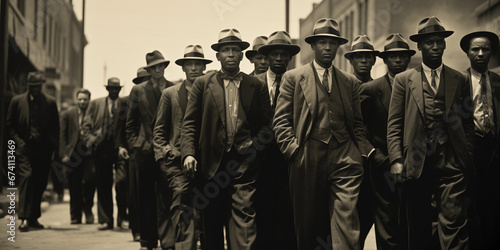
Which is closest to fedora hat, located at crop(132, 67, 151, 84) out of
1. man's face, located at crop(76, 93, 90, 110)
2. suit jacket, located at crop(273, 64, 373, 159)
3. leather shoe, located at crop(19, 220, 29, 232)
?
leather shoe, located at crop(19, 220, 29, 232)

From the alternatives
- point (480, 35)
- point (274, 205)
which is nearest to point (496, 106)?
point (480, 35)

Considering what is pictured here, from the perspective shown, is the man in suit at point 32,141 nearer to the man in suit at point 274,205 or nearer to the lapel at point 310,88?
the man in suit at point 274,205

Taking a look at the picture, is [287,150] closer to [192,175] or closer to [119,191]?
[192,175]

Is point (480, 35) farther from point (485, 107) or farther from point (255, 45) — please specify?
point (255, 45)

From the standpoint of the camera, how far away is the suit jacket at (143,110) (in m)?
11.2

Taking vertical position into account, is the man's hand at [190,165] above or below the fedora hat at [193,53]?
below

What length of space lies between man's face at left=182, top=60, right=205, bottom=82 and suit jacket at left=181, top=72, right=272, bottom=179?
200 cm

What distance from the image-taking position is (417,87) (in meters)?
8.04

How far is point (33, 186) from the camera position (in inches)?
533

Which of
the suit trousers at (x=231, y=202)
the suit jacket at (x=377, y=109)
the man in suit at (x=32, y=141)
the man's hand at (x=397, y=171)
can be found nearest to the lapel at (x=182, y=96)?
the suit trousers at (x=231, y=202)

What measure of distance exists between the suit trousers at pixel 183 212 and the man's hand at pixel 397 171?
213 cm

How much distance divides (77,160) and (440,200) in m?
9.16

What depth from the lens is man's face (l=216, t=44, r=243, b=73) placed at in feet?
28.4

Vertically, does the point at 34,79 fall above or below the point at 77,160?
above
